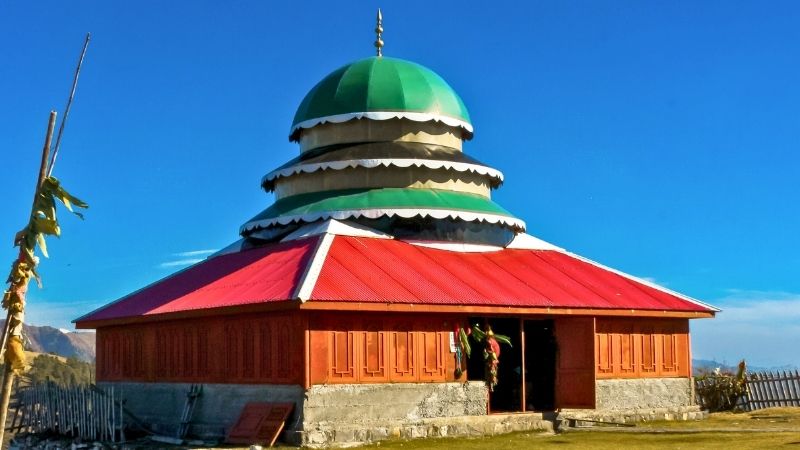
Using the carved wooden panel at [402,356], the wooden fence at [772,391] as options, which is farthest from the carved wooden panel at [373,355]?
the wooden fence at [772,391]

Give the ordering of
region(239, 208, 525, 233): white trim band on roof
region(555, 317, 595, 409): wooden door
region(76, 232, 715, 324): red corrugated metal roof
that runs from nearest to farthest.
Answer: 1. region(76, 232, 715, 324): red corrugated metal roof
2. region(555, 317, 595, 409): wooden door
3. region(239, 208, 525, 233): white trim band on roof

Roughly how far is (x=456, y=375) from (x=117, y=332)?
38.0 ft

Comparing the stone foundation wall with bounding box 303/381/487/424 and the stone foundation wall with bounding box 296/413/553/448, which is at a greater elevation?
the stone foundation wall with bounding box 303/381/487/424

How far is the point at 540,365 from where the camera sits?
97.2ft

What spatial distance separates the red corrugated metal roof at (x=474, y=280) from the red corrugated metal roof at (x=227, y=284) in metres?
0.92

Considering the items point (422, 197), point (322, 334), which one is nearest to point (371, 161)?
point (422, 197)

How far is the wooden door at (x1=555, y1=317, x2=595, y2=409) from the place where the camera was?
27.7 metres

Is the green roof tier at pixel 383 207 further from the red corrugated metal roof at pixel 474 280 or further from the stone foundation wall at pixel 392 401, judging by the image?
the stone foundation wall at pixel 392 401

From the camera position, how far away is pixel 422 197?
100ft

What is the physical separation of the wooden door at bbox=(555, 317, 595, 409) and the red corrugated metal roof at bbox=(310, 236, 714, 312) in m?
0.73

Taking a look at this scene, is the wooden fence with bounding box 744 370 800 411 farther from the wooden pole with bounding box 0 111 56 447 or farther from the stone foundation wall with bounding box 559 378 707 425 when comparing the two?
the wooden pole with bounding box 0 111 56 447

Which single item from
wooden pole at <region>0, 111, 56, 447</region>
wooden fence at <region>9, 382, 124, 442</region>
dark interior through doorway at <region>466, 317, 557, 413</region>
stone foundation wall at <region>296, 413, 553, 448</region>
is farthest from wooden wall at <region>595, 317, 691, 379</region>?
wooden pole at <region>0, 111, 56, 447</region>

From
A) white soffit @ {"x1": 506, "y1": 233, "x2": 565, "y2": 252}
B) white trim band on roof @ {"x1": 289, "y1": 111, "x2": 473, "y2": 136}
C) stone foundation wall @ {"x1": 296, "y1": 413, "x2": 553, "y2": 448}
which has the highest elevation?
white trim band on roof @ {"x1": 289, "y1": 111, "x2": 473, "y2": 136}

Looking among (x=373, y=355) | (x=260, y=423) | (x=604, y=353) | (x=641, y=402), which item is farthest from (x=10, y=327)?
(x=641, y=402)
